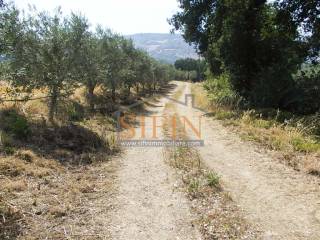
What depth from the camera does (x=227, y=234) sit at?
651cm

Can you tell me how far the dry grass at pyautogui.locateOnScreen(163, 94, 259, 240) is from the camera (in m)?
6.62

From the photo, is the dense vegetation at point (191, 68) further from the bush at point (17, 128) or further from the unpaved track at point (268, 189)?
the bush at point (17, 128)

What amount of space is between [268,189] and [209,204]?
1.97 m

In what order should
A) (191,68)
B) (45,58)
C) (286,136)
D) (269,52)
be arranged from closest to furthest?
1. (286,136)
2. (45,58)
3. (269,52)
4. (191,68)

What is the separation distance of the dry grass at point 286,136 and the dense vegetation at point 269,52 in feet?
9.42

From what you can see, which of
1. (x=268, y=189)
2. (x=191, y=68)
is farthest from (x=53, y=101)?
(x=191, y=68)

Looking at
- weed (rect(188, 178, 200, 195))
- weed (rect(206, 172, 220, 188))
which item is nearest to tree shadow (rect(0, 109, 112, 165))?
weed (rect(188, 178, 200, 195))

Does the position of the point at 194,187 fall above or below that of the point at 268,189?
above

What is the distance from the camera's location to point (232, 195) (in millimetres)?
8500

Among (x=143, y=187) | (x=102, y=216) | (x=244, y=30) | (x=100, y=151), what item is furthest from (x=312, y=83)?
(x=102, y=216)

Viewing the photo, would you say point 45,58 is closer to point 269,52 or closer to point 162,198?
point 162,198

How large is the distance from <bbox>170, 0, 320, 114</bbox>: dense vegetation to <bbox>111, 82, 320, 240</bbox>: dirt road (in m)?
8.73

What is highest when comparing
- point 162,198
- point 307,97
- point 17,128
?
point 307,97

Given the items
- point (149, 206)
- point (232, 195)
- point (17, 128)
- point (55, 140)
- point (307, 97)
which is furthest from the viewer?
point (307, 97)
